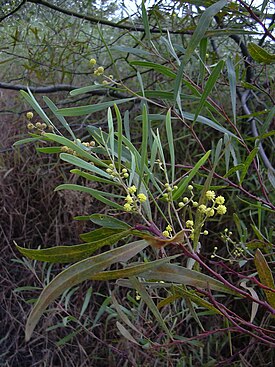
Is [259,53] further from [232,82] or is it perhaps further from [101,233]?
[101,233]

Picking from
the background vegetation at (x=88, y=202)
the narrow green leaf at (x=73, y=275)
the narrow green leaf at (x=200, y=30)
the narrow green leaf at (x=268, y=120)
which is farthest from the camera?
the background vegetation at (x=88, y=202)

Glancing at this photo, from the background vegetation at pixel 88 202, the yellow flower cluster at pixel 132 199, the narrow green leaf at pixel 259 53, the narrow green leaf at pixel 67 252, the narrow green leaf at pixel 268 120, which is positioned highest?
the narrow green leaf at pixel 259 53

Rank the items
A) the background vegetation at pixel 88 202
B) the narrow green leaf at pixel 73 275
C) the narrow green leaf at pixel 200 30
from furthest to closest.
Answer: the background vegetation at pixel 88 202, the narrow green leaf at pixel 200 30, the narrow green leaf at pixel 73 275

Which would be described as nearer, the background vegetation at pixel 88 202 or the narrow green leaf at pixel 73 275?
the narrow green leaf at pixel 73 275

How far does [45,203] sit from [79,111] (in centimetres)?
101

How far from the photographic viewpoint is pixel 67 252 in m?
0.35

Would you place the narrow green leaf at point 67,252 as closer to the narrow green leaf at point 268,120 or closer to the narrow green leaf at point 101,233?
the narrow green leaf at point 101,233

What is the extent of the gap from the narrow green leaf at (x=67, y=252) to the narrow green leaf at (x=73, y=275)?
0.04 ft

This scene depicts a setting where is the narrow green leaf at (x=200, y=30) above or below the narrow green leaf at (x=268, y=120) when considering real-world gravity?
above

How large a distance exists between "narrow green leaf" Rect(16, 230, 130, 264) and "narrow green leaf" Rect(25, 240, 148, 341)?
0.01 m

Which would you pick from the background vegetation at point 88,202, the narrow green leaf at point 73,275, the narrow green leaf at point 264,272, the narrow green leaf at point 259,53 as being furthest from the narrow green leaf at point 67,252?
the background vegetation at point 88,202

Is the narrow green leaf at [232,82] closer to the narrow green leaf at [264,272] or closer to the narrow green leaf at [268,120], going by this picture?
the narrow green leaf at [268,120]

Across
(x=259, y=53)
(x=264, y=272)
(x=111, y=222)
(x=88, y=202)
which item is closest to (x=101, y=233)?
(x=111, y=222)

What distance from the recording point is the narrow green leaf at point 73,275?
1.01 feet
